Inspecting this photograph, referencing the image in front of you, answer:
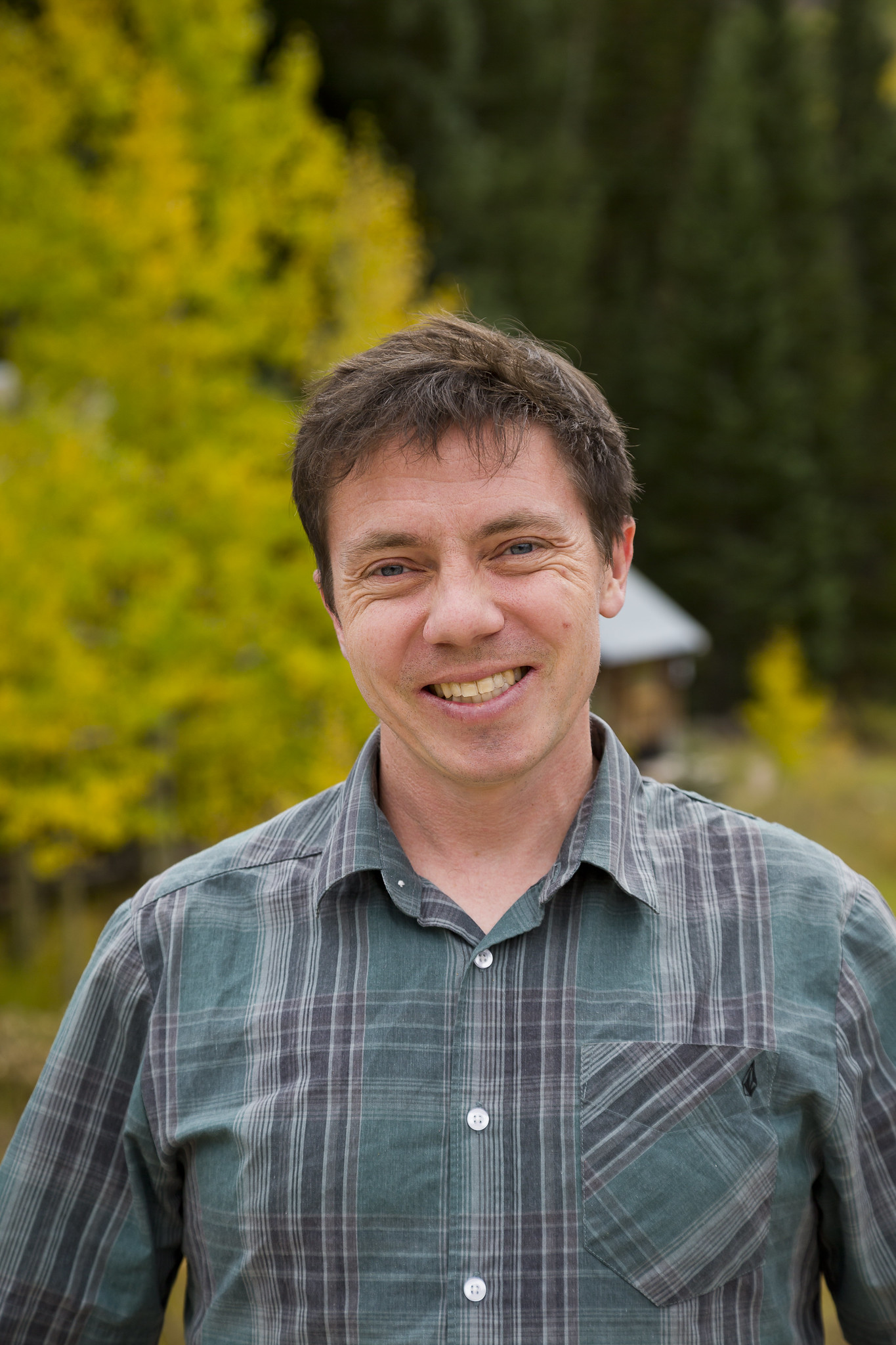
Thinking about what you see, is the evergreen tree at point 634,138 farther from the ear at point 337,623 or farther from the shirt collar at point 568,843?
the shirt collar at point 568,843

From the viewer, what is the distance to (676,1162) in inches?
60.1

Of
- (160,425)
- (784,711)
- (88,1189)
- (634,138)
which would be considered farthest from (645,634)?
(634,138)

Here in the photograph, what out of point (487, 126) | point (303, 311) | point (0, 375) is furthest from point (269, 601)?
point (487, 126)

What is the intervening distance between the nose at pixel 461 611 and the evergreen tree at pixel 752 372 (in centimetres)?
2394

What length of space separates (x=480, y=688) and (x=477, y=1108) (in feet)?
1.77

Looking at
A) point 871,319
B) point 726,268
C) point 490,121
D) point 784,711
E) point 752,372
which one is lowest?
point 784,711

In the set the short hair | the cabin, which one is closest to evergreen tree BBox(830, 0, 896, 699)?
the cabin

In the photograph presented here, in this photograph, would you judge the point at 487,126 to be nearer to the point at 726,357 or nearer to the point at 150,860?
the point at 726,357

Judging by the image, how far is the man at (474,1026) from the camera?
59.1 inches

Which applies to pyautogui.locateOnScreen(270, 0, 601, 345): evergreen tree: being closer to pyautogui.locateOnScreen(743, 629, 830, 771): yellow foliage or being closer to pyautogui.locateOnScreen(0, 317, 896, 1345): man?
pyautogui.locateOnScreen(743, 629, 830, 771): yellow foliage

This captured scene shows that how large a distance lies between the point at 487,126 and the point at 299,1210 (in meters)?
24.9

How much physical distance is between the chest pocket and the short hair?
719 millimetres

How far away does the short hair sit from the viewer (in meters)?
1.58

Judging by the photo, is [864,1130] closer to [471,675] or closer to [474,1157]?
[474,1157]
